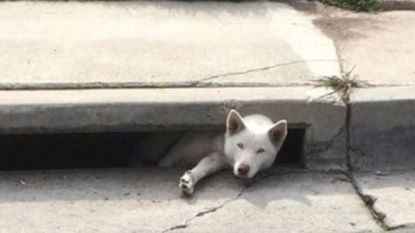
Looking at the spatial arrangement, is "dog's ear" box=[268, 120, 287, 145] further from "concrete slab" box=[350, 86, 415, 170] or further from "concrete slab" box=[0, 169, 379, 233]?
"concrete slab" box=[350, 86, 415, 170]

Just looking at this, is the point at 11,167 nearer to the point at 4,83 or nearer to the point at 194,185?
the point at 4,83

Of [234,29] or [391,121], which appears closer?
[391,121]

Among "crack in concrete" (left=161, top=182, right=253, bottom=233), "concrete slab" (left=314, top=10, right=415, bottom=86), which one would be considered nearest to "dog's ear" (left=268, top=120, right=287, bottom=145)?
"crack in concrete" (left=161, top=182, right=253, bottom=233)

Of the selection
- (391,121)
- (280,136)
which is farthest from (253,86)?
(391,121)

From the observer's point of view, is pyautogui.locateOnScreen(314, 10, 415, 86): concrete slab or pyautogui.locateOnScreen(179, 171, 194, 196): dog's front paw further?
pyautogui.locateOnScreen(314, 10, 415, 86): concrete slab

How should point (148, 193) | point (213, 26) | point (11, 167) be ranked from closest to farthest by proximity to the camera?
1. point (148, 193)
2. point (11, 167)
3. point (213, 26)

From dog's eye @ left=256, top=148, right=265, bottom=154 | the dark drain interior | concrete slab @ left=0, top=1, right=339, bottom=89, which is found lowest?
the dark drain interior

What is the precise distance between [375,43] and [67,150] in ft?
5.67

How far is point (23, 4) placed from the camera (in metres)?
5.85

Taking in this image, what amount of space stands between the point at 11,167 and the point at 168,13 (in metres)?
1.26

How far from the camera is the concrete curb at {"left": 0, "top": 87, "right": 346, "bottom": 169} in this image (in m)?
4.65

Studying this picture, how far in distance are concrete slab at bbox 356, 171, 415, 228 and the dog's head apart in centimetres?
44

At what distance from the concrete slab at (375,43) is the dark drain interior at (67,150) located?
23.4 inches

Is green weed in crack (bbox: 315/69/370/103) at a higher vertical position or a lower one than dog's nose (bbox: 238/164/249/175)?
higher
